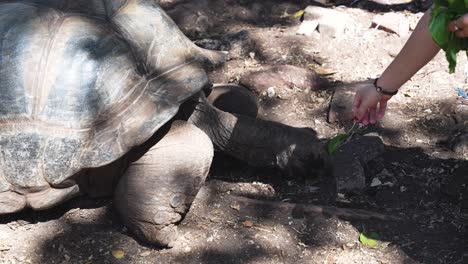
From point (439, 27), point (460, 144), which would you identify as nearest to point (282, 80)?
point (460, 144)

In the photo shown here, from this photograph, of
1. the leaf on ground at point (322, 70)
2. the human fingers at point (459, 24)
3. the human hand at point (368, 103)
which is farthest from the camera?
the leaf on ground at point (322, 70)

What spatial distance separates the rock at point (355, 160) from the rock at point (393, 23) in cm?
125

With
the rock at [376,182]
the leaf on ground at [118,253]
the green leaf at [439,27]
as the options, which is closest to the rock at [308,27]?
the rock at [376,182]

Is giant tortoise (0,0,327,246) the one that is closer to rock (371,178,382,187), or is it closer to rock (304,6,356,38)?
rock (371,178,382,187)

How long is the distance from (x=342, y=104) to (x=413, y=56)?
129cm

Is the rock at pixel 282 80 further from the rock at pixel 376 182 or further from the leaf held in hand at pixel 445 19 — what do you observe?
the leaf held in hand at pixel 445 19

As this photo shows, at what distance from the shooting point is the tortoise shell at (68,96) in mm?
3006

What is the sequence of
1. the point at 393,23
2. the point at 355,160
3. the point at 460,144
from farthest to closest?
the point at 393,23, the point at 460,144, the point at 355,160

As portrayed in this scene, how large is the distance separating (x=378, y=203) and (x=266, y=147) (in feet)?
1.94

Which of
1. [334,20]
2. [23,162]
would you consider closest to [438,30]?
[23,162]

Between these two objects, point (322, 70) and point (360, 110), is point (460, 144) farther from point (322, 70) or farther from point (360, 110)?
point (322, 70)

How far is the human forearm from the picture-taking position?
2.56m

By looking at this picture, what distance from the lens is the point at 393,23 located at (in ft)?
15.1

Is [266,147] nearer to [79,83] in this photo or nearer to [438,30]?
[79,83]
